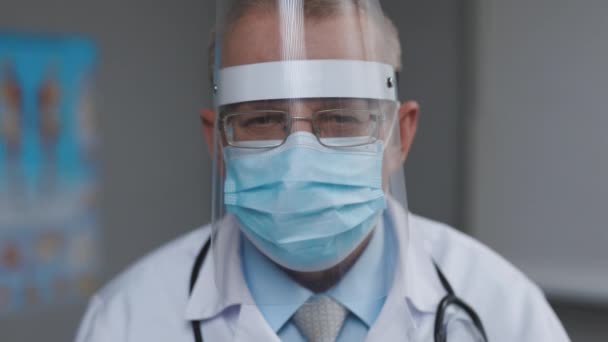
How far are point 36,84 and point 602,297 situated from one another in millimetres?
2065

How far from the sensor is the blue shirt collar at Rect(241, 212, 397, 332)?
104 centimetres

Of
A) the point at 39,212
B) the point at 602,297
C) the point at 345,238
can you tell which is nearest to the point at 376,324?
the point at 345,238

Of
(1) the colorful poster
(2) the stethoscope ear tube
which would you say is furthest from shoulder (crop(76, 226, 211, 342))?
(1) the colorful poster

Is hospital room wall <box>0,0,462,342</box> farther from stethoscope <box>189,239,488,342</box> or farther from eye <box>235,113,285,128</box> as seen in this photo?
eye <box>235,113,285,128</box>

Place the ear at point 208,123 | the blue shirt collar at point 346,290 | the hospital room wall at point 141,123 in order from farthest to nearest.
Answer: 1. the hospital room wall at point 141,123
2. the ear at point 208,123
3. the blue shirt collar at point 346,290

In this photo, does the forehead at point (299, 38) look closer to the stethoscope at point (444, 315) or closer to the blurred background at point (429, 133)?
the stethoscope at point (444, 315)

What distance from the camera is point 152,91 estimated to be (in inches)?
95.6

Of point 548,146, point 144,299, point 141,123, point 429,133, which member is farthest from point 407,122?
point 141,123

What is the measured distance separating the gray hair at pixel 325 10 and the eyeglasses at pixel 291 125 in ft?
0.40

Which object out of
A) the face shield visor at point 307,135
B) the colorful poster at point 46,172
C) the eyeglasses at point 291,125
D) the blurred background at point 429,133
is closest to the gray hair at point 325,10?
the face shield visor at point 307,135

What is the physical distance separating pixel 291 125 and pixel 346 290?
0.31 m

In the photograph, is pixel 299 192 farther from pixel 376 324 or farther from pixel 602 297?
pixel 602 297

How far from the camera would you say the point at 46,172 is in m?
2.17

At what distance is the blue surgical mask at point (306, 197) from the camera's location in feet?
3.01
